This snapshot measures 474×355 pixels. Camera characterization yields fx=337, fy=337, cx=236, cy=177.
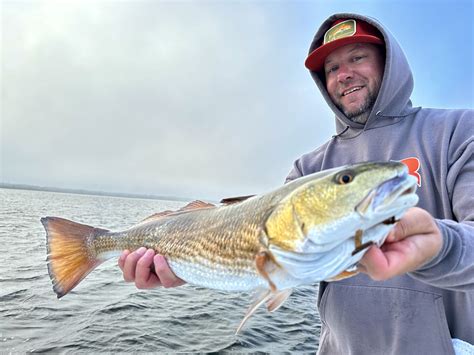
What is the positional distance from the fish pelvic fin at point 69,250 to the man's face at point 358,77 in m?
3.23

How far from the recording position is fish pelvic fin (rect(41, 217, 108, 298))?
3.74m

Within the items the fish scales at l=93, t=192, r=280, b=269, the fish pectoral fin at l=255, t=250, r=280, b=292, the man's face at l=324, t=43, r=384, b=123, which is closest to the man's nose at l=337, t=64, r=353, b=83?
the man's face at l=324, t=43, r=384, b=123

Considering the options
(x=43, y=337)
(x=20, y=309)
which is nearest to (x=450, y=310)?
(x=43, y=337)

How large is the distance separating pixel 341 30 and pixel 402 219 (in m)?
2.78

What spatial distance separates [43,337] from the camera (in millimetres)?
6938

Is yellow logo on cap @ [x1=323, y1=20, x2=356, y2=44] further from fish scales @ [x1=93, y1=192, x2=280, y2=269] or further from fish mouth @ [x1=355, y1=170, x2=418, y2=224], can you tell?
fish mouth @ [x1=355, y1=170, x2=418, y2=224]

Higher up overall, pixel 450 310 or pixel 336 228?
pixel 336 228

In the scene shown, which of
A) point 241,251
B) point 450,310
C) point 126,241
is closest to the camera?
point 241,251

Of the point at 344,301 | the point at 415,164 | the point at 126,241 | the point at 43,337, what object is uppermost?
the point at 415,164

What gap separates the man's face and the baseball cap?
99mm

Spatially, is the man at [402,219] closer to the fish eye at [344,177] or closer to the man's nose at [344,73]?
the man's nose at [344,73]

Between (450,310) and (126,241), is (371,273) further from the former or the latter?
(126,241)

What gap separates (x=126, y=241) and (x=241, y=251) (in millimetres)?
1810

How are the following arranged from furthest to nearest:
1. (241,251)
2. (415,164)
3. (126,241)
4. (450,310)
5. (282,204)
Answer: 1. (126,241)
2. (415,164)
3. (450,310)
4. (241,251)
5. (282,204)
